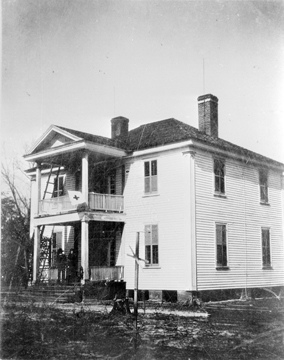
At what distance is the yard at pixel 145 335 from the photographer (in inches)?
375

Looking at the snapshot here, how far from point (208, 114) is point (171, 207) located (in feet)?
20.4

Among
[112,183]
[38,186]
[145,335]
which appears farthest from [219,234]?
[145,335]

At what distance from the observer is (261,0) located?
31.3 feet

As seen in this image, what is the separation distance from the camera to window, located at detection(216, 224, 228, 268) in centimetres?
2200

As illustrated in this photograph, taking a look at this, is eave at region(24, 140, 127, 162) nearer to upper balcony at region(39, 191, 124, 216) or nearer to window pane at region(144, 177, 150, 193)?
window pane at region(144, 177, 150, 193)

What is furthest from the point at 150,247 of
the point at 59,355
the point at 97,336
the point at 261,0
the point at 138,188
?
the point at 261,0

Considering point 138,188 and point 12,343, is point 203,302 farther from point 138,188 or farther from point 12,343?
point 12,343

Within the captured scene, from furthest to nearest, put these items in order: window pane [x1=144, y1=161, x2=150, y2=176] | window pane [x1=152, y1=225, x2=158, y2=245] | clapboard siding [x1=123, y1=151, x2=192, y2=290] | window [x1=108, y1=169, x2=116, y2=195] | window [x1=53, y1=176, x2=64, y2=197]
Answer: window [x1=53, y1=176, x2=64, y2=197] < window [x1=108, y1=169, x2=116, y2=195] < window pane [x1=144, y1=161, x2=150, y2=176] < window pane [x1=152, y1=225, x2=158, y2=245] < clapboard siding [x1=123, y1=151, x2=192, y2=290]

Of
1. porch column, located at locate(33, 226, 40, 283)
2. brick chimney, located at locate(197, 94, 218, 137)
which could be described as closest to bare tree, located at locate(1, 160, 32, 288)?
porch column, located at locate(33, 226, 40, 283)

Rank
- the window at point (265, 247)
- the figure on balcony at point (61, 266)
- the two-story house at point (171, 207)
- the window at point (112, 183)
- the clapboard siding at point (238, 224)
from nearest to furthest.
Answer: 1. the two-story house at point (171, 207)
2. the clapboard siding at point (238, 224)
3. the figure on balcony at point (61, 266)
4. the window at point (112, 183)
5. the window at point (265, 247)

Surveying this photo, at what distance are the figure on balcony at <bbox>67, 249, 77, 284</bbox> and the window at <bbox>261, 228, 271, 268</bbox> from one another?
947cm

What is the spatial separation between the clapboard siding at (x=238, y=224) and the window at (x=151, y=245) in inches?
80.8

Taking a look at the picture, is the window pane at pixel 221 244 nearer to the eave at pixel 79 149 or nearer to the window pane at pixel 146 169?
the window pane at pixel 146 169

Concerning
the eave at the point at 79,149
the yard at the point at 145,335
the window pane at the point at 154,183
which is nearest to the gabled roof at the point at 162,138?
the eave at the point at 79,149
